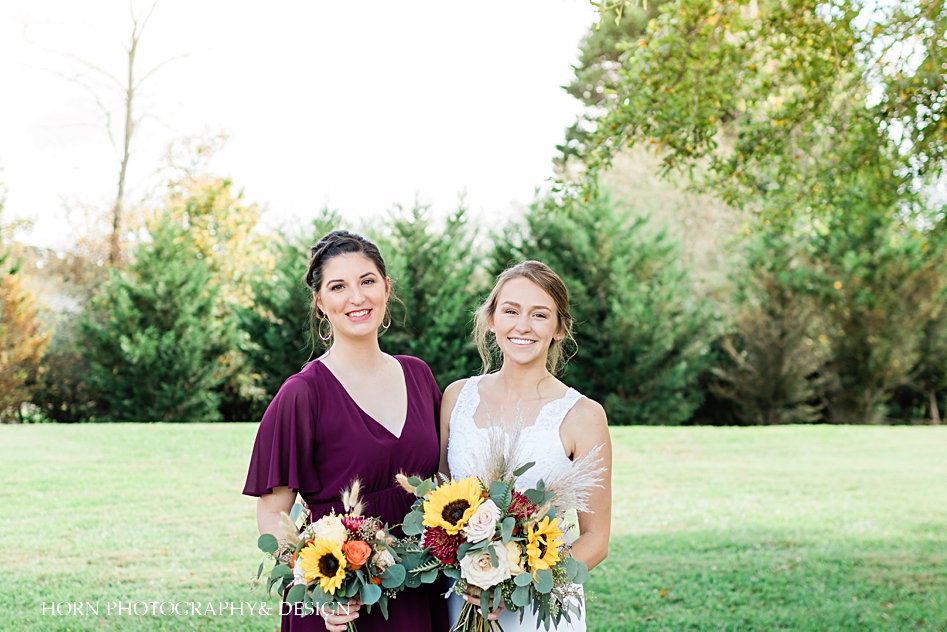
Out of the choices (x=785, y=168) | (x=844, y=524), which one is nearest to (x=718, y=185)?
(x=785, y=168)

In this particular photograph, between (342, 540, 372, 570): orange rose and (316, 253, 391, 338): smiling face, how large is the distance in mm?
828

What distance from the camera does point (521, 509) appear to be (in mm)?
2518

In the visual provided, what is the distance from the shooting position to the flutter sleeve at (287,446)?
2.84m

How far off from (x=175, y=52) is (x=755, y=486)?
20008 millimetres

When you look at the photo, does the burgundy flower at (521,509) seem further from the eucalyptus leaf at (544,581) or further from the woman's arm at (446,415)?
the woman's arm at (446,415)

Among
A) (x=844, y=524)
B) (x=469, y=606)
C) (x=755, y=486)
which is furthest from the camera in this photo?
(x=755, y=486)

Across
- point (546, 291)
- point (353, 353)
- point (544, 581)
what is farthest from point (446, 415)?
point (544, 581)

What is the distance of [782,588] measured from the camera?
717 cm

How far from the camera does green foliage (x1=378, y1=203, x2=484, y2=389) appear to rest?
18.1m

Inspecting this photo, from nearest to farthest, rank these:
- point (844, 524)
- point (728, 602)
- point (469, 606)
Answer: point (469, 606)
point (728, 602)
point (844, 524)

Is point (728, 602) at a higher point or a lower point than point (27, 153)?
Result: lower

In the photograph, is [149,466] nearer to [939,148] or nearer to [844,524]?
[844,524]

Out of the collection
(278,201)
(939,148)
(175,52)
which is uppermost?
(175,52)

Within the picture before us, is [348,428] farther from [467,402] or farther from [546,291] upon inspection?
[546,291]
